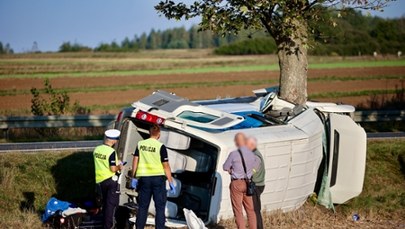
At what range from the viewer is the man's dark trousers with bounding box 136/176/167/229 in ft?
Result: 36.6

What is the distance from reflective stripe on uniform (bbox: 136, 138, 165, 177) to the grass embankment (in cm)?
262

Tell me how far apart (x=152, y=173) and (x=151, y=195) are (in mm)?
387

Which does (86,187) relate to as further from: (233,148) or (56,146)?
(233,148)

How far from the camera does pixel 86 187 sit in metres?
17.0

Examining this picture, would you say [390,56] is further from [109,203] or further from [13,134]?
[109,203]

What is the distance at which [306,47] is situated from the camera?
15.8 meters

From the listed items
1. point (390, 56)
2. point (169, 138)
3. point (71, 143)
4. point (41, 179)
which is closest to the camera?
point (169, 138)

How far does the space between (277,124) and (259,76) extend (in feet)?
144

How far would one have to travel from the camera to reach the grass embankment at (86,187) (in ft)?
43.9

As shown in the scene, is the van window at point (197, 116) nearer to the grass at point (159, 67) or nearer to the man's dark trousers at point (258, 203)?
the man's dark trousers at point (258, 203)

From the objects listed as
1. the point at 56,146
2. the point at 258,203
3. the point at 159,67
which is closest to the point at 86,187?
the point at 56,146

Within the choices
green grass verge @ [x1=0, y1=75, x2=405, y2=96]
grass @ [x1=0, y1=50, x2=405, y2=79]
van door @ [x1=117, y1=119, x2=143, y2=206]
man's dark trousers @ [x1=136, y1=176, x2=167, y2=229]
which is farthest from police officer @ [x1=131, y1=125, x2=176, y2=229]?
grass @ [x1=0, y1=50, x2=405, y2=79]

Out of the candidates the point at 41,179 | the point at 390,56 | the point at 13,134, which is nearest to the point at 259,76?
the point at 390,56

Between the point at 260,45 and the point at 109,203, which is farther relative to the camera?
the point at 260,45
